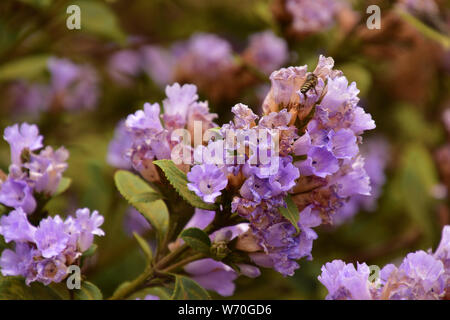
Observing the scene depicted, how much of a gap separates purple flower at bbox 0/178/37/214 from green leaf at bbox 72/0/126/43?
827mm

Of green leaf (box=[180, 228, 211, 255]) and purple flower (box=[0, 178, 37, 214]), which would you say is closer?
green leaf (box=[180, 228, 211, 255])

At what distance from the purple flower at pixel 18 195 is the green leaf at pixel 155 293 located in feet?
0.95

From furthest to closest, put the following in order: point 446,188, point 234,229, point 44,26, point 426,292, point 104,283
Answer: point 446,188
point 44,26
point 104,283
point 234,229
point 426,292

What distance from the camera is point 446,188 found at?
79.8 inches

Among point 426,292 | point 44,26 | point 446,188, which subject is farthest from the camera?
point 446,188

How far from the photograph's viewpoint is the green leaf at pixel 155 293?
1.16 metres

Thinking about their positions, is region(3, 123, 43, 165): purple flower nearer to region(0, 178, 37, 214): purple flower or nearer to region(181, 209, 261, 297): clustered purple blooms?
region(0, 178, 37, 214): purple flower

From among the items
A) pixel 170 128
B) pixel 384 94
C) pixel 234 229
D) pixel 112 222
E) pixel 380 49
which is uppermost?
pixel 384 94

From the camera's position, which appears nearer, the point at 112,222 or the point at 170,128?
the point at 170,128

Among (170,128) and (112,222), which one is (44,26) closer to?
(112,222)

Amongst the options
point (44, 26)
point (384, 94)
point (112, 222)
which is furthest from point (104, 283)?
point (384, 94)

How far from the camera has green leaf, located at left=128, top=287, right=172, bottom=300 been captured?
116cm

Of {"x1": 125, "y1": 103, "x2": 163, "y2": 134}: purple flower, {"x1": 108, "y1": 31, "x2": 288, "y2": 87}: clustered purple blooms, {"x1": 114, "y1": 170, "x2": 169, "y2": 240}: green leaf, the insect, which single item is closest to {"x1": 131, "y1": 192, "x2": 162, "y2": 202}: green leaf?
{"x1": 114, "y1": 170, "x2": 169, "y2": 240}: green leaf
